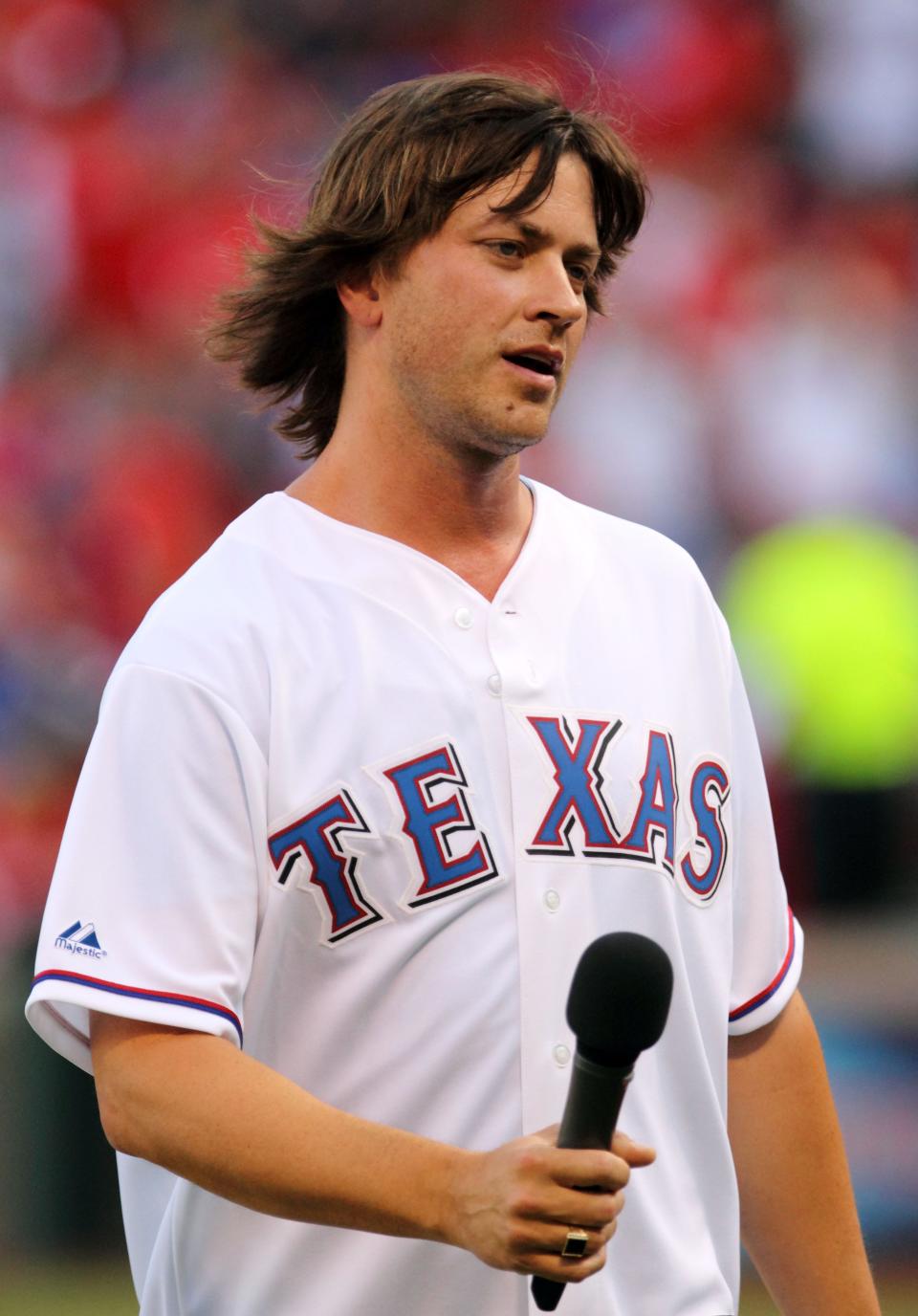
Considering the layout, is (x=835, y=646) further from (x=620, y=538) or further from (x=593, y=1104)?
(x=593, y=1104)

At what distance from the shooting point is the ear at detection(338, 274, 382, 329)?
2449 mm

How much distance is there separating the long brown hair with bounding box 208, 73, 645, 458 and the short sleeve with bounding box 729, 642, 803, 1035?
0.65 meters

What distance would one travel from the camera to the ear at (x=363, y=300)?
2.45 m

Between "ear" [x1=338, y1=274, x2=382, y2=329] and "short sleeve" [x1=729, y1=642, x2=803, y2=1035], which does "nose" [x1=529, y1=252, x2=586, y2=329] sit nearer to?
"ear" [x1=338, y1=274, x2=382, y2=329]

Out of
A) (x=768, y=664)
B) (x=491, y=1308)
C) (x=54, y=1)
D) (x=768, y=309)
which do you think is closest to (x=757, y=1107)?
(x=491, y=1308)

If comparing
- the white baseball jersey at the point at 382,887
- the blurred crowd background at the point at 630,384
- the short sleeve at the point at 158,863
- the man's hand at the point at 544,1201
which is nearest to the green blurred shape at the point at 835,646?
the blurred crowd background at the point at 630,384

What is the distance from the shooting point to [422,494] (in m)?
2.38

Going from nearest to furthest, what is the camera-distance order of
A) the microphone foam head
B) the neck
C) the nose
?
the microphone foam head, the nose, the neck

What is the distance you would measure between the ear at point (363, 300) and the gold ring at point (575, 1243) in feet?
3.87

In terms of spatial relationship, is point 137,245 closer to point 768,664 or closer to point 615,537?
point 768,664

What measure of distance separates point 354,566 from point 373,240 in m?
0.41

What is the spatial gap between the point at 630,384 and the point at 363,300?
4.88 meters

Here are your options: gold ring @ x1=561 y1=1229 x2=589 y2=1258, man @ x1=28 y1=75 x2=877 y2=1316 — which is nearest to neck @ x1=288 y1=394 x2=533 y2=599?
man @ x1=28 y1=75 x2=877 y2=1316

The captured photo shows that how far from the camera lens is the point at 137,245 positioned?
25.1ft
